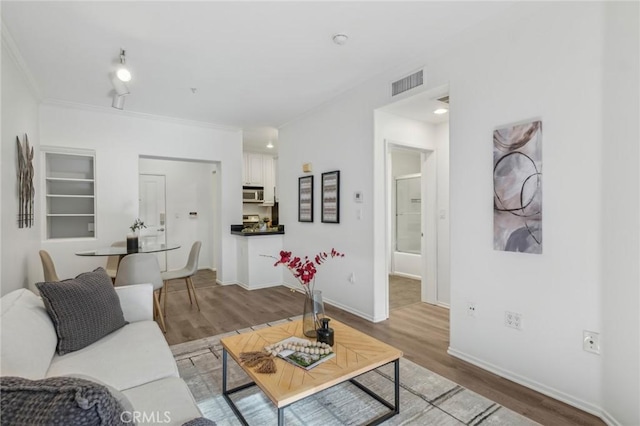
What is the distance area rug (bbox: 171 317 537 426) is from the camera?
6.24ft

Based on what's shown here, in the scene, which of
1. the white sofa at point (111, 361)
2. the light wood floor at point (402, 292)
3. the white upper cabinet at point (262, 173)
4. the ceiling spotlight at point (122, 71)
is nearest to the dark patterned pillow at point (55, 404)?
the white sofa at point (111, 361)

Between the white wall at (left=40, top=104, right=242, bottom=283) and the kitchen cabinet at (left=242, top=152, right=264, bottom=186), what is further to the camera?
the kitchen cabinet at (left=242, top=152, right=264, bottom=186)

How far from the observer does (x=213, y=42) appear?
107 inches

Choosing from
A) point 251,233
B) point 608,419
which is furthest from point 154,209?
point 608,419

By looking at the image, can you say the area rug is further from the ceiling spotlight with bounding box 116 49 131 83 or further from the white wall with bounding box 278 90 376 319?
the ceiling spotlight with bounding box 116 49 131 83

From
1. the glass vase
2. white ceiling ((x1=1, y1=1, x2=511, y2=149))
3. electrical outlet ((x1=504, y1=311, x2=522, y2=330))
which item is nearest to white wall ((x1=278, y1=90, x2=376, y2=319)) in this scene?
white ceiling ((x1=1, y1=1, x2=511, y2=149))

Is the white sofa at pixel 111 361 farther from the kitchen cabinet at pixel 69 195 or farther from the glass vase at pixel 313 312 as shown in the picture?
the kitchen cabinet at pixel 69 195

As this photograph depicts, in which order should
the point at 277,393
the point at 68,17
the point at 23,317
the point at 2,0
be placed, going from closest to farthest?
1. the point at 277,393
2. the point at 23,317
3. the point at 2,0
4. the point at 68,17

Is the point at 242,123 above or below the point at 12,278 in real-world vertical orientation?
above

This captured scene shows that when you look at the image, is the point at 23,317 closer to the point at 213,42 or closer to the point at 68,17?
the point at 68,17

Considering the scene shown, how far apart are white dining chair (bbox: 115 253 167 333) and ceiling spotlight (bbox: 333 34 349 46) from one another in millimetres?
2722

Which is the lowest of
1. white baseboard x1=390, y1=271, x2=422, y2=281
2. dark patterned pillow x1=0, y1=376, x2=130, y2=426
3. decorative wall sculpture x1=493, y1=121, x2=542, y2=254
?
white baseboard x1=390, y1=271, x2=422, y2=281

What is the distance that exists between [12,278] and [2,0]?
7.14 ft

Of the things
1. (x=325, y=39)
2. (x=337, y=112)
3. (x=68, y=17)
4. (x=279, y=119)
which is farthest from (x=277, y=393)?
(x=279, y=119)
